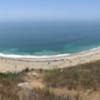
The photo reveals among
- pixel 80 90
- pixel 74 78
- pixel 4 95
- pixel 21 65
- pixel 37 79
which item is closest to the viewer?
pixel 4 95

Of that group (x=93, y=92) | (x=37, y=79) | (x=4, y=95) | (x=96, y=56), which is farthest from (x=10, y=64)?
(x=4, y=95)

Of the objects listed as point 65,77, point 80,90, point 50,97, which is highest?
point 65,77

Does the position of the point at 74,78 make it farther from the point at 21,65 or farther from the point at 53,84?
the point at 21,65

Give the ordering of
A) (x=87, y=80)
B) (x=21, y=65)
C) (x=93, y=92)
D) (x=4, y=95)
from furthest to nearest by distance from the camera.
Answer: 1. (x=21, y=65)
2. (x=87, y=80)
3. (x=93, y=92)
4. (x=4, y=95)

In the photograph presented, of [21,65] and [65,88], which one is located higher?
[21,65]

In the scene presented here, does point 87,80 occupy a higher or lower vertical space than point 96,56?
lower

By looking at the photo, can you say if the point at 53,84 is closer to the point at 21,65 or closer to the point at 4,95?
the point at 4,95

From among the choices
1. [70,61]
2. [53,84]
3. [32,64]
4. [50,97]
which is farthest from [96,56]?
[50,97]

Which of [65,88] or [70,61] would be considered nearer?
[65,88]

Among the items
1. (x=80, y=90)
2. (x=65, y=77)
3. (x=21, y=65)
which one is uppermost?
(x=21, y=65)
